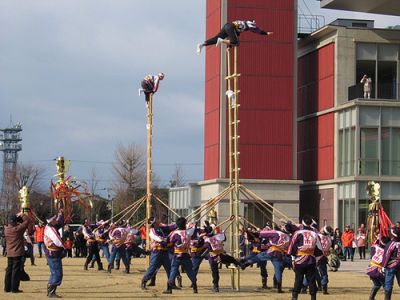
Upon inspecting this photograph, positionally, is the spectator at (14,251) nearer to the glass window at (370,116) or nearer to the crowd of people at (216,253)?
the crowd of people at (216,253)

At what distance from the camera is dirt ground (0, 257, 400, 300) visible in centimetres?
2012

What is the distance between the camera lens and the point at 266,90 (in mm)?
49031

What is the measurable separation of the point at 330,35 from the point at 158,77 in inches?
898

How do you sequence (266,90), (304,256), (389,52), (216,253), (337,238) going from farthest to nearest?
(389,52) → (266,90) → (337,238) → (216,253) → (304,256)

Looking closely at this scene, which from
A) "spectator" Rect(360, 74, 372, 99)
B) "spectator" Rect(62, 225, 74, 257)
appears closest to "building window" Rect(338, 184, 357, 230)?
"spectator" Rect(360, 74, 372, 99)

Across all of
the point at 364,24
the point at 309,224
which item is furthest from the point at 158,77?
the point at 364,24

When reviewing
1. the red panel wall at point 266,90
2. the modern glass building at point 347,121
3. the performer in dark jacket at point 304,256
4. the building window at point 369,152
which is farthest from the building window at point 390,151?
the performer in dark jacket at point 304,256

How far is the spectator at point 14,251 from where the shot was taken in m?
20.4

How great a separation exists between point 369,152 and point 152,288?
2785 cm

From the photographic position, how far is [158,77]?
29.3m

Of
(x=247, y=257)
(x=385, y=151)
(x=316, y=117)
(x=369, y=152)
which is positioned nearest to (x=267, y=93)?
(x=316, y=117)

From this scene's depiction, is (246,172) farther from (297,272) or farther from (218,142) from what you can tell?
(297,272)

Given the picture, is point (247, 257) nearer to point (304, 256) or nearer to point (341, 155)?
point (304, 256)

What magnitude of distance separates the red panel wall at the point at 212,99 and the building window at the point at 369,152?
27.1 feet
